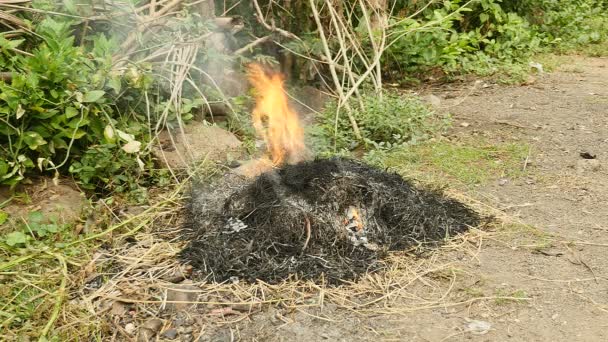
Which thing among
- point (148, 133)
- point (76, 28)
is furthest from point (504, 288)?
point (76, 28)

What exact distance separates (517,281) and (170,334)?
5.74ft

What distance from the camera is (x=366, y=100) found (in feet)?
19.4

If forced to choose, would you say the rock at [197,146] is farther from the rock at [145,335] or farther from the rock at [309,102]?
the rock at [145,335]

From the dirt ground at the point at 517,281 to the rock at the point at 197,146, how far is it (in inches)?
68.6

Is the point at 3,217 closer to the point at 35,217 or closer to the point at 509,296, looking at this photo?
the point at 35,217

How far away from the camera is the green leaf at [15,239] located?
358cm

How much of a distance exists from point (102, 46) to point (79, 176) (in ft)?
3.04

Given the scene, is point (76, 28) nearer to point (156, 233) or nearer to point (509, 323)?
point (156, 233)

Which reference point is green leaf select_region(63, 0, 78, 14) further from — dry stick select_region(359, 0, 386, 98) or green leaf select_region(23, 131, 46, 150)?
dry stick select_region(359, 0, 386, 98)

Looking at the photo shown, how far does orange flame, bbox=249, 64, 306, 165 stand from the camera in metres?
4.72

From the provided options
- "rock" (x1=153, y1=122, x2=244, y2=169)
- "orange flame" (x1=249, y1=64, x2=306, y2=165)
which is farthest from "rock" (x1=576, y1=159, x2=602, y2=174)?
"rock" (x1=153, y1=122, x2=244, y2=169)

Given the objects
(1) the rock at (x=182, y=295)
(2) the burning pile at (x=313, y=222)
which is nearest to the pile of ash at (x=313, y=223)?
(2) the burning pile at (x=313, y=222)

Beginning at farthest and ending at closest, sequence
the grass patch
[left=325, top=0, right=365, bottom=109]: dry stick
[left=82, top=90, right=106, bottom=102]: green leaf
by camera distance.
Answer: [left=325, top=0, right=365, bottom=109]: dry stick < the grass patch < [left=82, top=90, right=106, bottom=102]: green leaf

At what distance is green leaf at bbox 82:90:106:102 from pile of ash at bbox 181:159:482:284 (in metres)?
0.84
